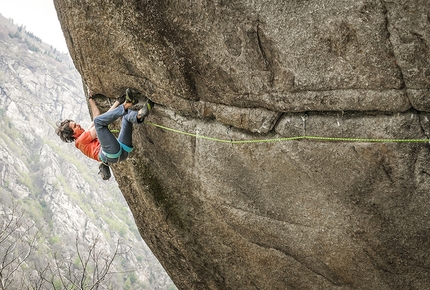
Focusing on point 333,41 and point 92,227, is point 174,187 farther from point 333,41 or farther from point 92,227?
point 92,227

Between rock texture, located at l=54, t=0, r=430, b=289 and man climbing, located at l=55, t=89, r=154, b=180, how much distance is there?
271 mm

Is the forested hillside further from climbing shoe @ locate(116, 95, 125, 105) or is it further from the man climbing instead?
climbing shoe @ locate(116, 95, 125, 105)

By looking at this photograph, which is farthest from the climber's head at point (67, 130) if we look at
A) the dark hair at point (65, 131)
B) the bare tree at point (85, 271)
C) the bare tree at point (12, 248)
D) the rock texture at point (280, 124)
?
the bare tree at point (12, 248)

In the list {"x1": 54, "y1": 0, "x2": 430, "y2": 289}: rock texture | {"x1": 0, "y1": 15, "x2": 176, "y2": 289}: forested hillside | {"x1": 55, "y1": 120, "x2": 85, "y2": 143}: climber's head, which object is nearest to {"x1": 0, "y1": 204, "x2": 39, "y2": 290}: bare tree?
{"x1": 55, "y1": 120, "x2": 85, "y2": 143}: climber's head

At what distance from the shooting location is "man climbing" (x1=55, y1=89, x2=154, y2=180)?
653cm

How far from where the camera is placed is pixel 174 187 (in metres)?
7.21

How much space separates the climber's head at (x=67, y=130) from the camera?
22.7 feet

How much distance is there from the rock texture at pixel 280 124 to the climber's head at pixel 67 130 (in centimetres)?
80

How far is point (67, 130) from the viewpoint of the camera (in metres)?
6.95

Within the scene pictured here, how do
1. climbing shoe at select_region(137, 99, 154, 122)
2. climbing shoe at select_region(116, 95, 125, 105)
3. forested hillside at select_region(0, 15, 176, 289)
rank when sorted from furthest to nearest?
forested hillside at select_region(0, 15, 176, 289) → climbing shoe at select_region(116, 95, 125, 105) → climbing shoe at select_region(137, 99, 154, 122)

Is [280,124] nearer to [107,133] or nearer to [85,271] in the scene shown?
[107,133]

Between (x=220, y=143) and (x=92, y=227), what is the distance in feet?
410

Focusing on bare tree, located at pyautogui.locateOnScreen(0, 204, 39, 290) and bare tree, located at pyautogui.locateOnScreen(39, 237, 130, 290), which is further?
bare tree, located at pyautogui.locateOnScreen(0, 204, 39, 290)

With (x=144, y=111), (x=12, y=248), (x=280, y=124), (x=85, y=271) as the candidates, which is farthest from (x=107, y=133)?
(x=12, y=248)
